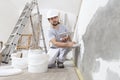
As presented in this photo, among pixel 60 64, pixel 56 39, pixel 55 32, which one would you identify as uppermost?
pixel 55 32

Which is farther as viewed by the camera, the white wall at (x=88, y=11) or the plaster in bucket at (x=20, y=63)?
the plaster in bucket at (x=20, y=63)

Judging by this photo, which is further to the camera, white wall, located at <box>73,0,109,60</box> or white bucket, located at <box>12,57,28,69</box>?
white bucket, located at <box>12,57,28,69</box>

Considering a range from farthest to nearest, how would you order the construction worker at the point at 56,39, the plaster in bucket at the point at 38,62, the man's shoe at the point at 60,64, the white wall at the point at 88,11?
the man's shoe at the point at 60,64
the construction worker at the point at 56,39
the plaster in bucket at the point at 38,62
the white wall at the point at 88,11

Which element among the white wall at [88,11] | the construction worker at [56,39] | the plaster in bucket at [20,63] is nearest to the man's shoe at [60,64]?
the construction worker at [56,39]

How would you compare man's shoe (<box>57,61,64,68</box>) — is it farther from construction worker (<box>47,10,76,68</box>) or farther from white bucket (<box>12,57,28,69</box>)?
white bucket (<box>12,57,28,69</box>)

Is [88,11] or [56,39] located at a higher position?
[88,11]

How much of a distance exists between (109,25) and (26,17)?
412 centimetres

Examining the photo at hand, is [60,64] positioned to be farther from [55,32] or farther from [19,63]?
[19,63]

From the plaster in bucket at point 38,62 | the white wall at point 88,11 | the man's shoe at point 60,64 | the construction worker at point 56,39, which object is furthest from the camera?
the man's shoe at point 60,64

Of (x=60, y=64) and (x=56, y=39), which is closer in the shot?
(x=56, y=39)

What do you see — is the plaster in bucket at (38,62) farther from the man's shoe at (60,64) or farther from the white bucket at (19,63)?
the man's shoe at (60,64)

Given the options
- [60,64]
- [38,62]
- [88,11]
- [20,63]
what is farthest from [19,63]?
[88,11]

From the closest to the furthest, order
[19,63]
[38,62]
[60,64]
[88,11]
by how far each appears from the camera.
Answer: [88,11] < [38,62] < [19,63] < [60,64]

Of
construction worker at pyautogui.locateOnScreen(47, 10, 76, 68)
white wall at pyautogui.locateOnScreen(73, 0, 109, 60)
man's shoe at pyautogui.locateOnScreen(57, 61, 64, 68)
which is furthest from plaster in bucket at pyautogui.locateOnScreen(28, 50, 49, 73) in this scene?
white wall at pyautogui.locateOnScreen(73, 0, 109, 60)
